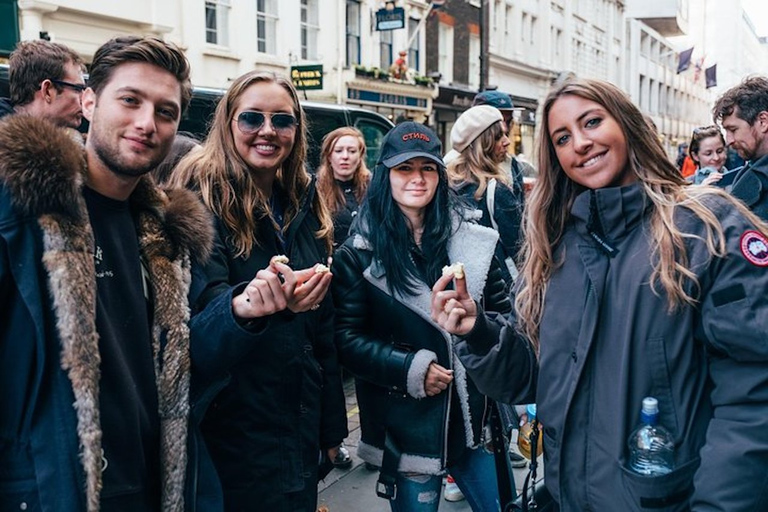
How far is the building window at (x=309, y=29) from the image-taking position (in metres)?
18.6

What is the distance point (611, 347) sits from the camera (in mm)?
1852

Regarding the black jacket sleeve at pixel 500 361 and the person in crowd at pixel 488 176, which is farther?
the person in crowd at pixel 488 176

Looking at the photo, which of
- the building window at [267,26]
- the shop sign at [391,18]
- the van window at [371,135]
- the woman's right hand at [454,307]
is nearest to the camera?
the woman's right hand at [454,307]

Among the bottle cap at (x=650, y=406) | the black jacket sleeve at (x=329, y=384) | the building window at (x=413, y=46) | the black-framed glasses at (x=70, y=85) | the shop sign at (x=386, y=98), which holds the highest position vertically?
the building window at (x=413, y=46)

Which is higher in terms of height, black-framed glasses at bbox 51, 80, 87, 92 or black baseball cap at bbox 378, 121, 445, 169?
black-framed glasses at bbox 51, 80, 87, 92

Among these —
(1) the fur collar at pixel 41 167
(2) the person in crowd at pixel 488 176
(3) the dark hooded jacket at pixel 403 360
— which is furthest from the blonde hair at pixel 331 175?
(1) the fur collar at pixel 41 167

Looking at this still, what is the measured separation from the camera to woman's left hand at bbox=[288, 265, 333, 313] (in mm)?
2195

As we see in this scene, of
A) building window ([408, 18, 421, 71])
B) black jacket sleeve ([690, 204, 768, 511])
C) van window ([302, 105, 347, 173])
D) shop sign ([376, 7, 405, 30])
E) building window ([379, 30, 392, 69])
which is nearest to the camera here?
black jacket sleeve ([690, 204, 768, 511])

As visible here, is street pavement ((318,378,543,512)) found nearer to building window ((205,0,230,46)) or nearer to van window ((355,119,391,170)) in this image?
van window ((355,119,391,170))

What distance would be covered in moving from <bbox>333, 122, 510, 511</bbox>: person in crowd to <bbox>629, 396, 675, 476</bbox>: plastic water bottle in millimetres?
1108

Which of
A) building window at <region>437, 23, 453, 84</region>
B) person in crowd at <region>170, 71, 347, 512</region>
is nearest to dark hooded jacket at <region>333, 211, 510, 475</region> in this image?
person in crowd at <region>170, 71, 347, 512</region>

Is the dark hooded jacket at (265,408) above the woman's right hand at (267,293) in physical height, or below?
below

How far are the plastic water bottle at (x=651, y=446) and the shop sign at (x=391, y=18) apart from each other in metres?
19.0

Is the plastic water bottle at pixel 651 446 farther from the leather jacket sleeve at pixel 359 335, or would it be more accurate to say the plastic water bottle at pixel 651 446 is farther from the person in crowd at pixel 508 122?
the person in crowd at pixel 508 122
